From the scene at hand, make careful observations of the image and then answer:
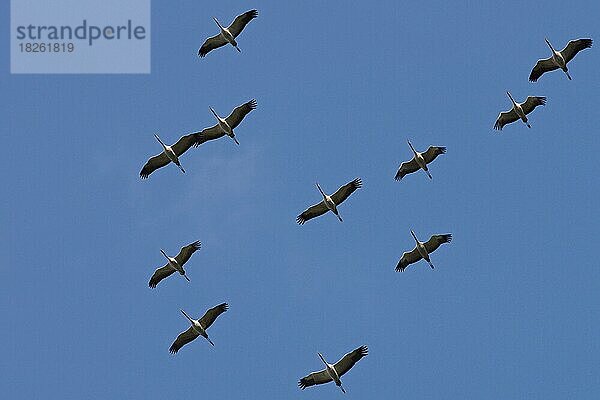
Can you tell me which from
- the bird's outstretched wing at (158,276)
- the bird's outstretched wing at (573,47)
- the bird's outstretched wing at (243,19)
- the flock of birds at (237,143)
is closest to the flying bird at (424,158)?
the flock of birds at (237,143)

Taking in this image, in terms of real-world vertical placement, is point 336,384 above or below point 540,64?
below

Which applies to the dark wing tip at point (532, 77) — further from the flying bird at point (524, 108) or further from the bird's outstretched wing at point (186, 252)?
the bird's outstretched wing at point (186, 252)

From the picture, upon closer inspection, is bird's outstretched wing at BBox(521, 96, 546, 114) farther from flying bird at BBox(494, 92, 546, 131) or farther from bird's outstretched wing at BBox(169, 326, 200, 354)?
bird's outstretched wing at BBox(169, 326, 200, 354)

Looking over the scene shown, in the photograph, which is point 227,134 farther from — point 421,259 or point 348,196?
point 421,259

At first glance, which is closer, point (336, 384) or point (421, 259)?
point (336, 384)

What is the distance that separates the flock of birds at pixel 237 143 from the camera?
247 ft

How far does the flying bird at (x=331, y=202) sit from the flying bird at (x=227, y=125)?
4.90m

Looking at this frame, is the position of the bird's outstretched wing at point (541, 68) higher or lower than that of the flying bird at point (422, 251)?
higher

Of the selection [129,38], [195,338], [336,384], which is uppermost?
[129,38]

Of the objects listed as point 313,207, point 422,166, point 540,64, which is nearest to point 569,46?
point 540,64

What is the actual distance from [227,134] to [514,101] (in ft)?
46.2

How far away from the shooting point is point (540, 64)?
256 ft

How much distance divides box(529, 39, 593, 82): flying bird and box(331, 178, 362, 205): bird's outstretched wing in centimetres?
1061

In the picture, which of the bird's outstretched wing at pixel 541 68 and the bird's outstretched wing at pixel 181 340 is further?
the bird's outstretched wing at pixel 541 68
